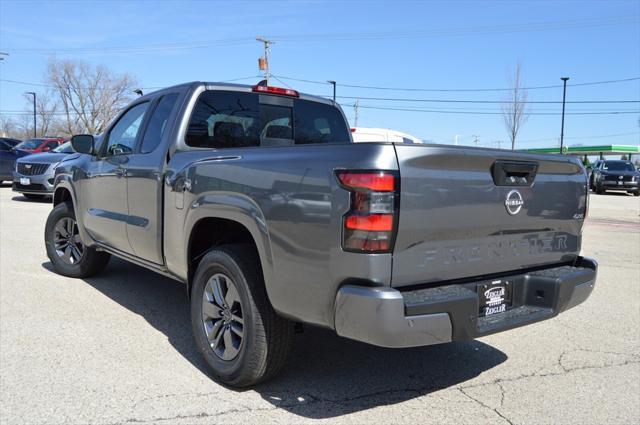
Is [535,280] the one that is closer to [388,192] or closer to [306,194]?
[388,192]

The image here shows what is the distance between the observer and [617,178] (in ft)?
81.6

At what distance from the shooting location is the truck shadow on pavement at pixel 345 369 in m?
3.27

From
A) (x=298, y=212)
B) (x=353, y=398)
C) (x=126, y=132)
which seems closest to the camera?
(x=298, y=212)

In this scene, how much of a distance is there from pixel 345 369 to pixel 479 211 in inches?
60.8

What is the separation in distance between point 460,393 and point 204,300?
5.78 feet

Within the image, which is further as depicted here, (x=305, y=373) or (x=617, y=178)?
(x=617, y=178)

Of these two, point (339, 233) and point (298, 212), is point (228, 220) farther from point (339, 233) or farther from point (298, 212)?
point (339, 233)

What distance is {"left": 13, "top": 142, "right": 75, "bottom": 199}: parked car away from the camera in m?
13.8

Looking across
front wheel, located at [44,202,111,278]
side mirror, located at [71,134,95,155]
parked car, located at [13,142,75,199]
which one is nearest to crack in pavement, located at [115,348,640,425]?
side mirror, located at [71,134,95,155]

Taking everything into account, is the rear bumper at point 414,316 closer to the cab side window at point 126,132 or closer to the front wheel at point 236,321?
the front wheel at point 236,321

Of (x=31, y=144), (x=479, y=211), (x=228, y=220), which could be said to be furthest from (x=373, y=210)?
(x=31, y=144)

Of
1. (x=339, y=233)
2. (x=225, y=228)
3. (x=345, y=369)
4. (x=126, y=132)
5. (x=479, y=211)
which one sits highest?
(x=126, y=132)

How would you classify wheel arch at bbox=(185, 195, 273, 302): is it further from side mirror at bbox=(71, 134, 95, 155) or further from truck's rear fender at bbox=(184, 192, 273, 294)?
side mirror at bbox=(71, 134, 95, 155)

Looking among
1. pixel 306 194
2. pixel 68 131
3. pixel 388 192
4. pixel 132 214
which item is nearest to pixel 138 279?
pixel 132 214
